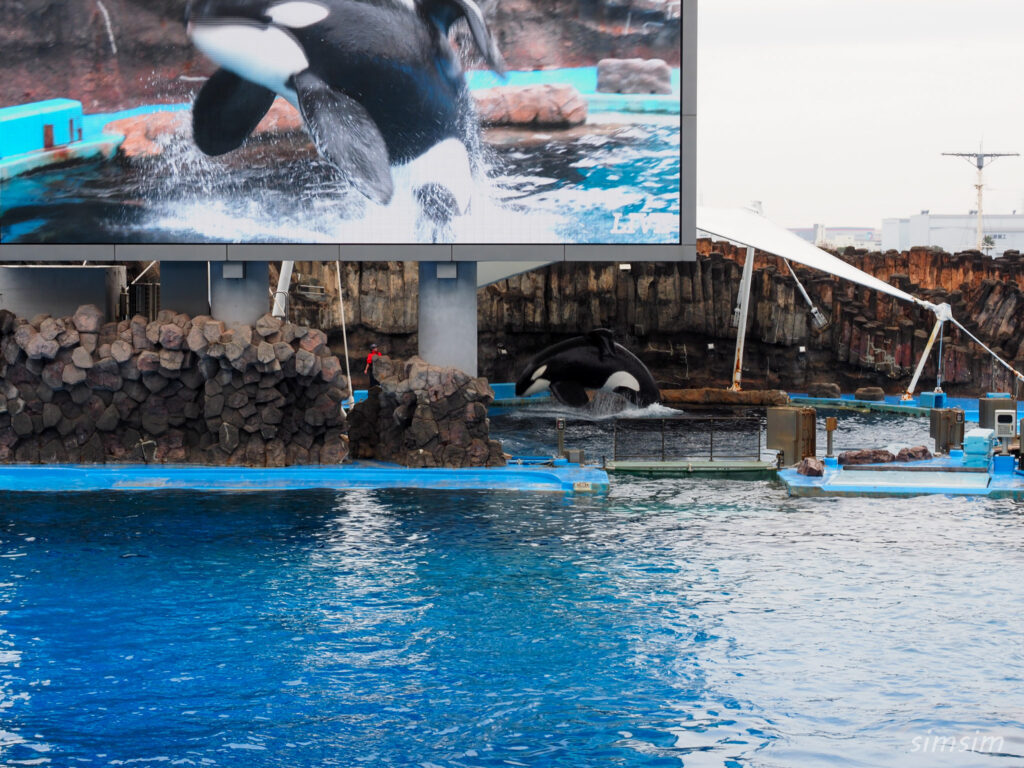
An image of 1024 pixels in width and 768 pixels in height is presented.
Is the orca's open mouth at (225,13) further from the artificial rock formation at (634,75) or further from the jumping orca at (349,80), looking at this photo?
the artificial rock formation at (634,75)

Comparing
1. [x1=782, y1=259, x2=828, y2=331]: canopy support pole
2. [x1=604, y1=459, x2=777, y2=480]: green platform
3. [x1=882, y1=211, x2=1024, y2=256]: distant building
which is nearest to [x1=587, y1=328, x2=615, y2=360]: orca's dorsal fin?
[x1=604, y1=459, x2=777, y2=480]: green platform

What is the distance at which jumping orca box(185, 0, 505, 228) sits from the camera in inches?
887

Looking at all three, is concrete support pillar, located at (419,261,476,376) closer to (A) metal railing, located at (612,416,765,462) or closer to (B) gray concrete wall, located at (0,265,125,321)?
(A) metal railing, located at (612,416,765,462)

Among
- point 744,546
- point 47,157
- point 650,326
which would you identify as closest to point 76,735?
point 744,546

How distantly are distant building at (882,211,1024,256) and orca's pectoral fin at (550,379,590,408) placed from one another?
80.6m

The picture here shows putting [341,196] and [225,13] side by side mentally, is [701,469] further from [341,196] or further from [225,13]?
[225,13]

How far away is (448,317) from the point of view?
2386 centimetres

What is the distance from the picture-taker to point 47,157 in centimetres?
2289

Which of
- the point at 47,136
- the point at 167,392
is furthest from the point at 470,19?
the point at 167,392

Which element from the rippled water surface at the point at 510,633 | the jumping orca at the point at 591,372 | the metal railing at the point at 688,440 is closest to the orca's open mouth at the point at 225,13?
→ the rippled water surface at the point at 510,633

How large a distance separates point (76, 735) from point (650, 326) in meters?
32.4

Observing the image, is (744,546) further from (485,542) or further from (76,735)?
(76,735)

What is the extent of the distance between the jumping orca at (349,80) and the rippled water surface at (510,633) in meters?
6.26

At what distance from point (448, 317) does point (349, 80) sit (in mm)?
4512
